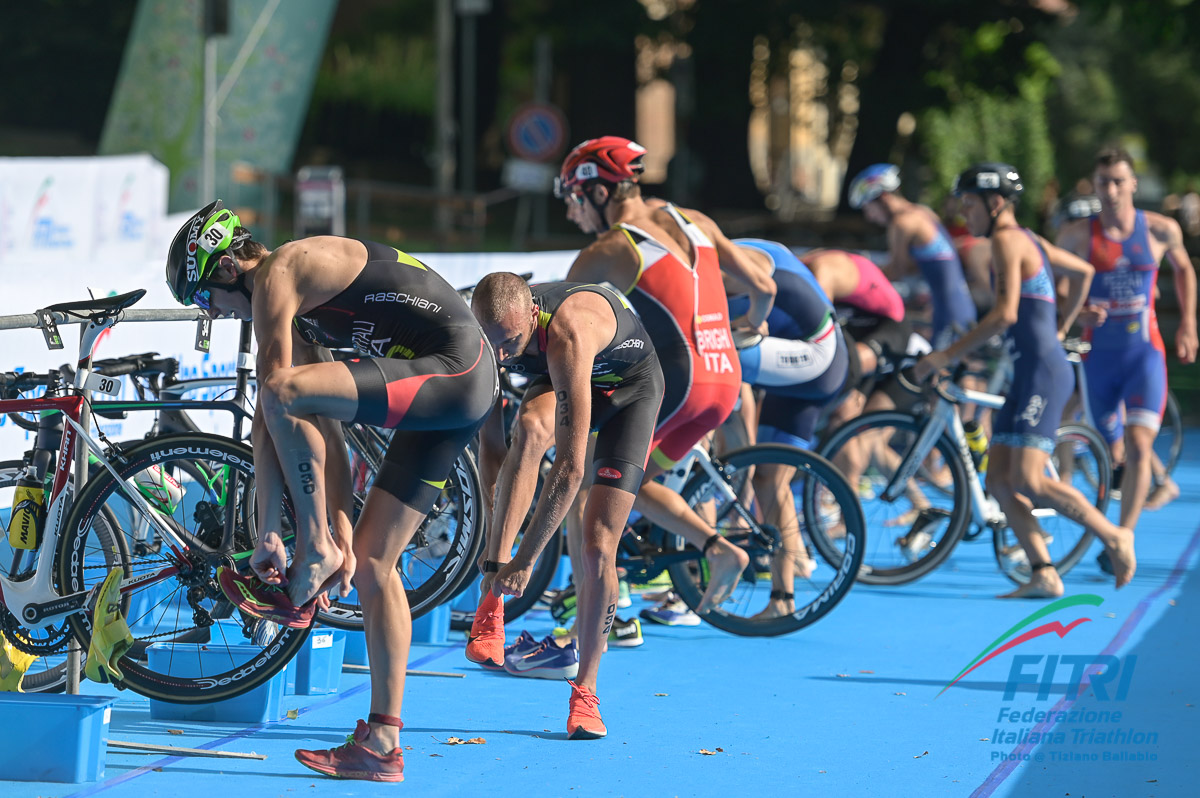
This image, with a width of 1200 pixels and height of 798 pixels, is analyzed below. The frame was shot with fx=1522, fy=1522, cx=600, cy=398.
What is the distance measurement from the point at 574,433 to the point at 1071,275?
447cm

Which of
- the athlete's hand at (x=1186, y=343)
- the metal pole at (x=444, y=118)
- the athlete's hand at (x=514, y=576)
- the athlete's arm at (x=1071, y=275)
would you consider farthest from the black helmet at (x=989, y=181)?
the metal pole at (x=444, y=118)

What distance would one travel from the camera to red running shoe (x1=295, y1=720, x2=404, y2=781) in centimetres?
462

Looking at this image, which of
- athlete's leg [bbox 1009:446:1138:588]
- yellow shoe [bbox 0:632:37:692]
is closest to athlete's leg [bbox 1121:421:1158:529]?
athlete's leg [bbox 1009:446:1138:588]

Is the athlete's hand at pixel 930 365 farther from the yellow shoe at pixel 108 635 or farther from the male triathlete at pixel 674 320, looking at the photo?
the yellow shoe at pixel 108 635

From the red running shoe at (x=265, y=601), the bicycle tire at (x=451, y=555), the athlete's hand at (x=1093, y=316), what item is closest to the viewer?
the red running shoe at (x=265, y=601)

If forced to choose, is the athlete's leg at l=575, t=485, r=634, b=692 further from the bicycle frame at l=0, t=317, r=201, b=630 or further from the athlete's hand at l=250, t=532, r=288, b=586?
the bicycle frame at l=0, t=317, r=201, b=630

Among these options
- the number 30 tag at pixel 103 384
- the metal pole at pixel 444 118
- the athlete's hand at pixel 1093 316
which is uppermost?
the metal pole at pixel 444 118

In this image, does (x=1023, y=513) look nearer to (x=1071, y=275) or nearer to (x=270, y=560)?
(x=1071, y=275)

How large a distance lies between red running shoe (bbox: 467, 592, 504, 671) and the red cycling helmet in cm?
204

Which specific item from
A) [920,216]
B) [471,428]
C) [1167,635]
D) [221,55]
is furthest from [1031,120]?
[471,428]

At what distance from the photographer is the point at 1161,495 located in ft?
35.9

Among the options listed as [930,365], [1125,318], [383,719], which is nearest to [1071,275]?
[1125,318]

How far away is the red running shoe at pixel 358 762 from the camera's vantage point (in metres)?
4.62

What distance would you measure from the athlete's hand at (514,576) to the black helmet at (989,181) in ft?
12.4
